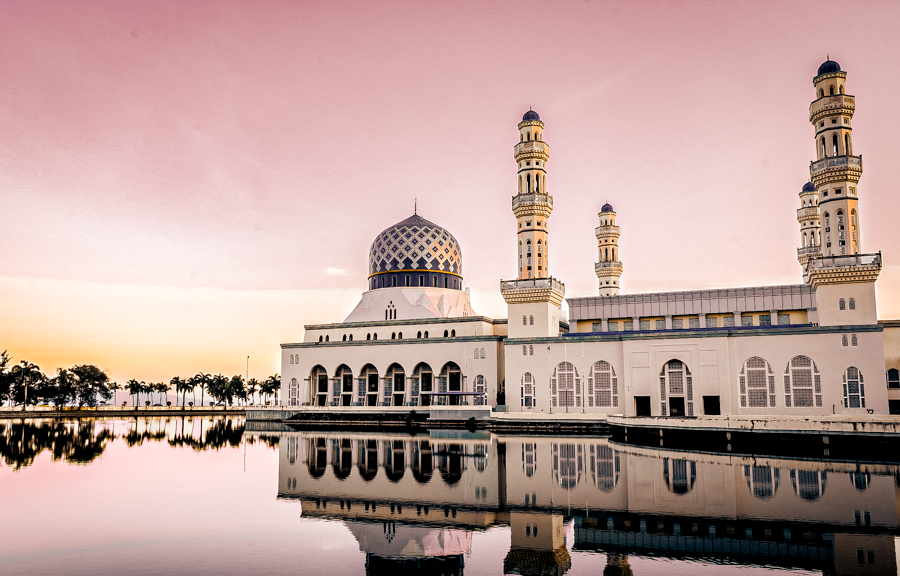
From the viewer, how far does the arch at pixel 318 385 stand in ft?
173

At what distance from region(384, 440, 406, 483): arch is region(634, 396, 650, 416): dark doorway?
14.9 meters

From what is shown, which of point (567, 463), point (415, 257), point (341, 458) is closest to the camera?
point (567, 463)

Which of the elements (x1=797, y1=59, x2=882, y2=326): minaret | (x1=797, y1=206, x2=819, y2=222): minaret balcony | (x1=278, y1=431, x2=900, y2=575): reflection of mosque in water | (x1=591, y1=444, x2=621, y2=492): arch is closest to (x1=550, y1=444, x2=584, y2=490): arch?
(x1=278, y1=431, x2=900, y2=575): reflection of mosque in water

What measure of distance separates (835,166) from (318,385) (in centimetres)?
3756

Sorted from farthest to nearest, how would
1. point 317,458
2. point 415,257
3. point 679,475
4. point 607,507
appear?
point 415,257 < point 317,458 < point 679,475 < point 607,507

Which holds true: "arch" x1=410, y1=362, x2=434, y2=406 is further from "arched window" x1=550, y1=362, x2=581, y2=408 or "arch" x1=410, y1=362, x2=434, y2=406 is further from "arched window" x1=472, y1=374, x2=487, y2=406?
"arched window" x1=550, y1=362, x2=581, y2=408

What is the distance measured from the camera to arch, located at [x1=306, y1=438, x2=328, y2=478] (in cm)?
2000

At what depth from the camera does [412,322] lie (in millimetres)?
49875

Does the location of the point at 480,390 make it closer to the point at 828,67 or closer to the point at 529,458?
the point at 529,458

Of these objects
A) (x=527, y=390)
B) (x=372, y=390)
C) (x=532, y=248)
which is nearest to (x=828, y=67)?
(x=532, y=248)

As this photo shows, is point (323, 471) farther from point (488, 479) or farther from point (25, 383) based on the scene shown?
point (25, 383)

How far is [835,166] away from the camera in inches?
1393

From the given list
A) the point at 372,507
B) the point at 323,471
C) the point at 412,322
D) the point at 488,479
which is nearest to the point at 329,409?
the point at 412,322

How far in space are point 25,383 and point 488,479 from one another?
70.2m
